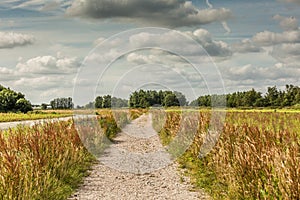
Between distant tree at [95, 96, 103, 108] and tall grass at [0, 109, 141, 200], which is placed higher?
distant tree at [95, 96, 103, 108]

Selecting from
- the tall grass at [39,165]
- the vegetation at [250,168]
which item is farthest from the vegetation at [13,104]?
the vegetation at [250,168]

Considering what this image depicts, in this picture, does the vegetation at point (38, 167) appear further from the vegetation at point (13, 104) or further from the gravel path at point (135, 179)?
the vegetation at point (13, 104)

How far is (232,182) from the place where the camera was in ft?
27.4

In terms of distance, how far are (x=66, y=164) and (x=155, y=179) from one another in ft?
7.53

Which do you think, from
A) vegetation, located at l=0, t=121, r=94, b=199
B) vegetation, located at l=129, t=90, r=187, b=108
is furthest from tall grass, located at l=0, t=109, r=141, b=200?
vegetation, located at l=129, t=90, r=187, b=108

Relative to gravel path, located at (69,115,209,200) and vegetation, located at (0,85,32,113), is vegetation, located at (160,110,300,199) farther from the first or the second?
vegetation, located at (0,85,32,113)

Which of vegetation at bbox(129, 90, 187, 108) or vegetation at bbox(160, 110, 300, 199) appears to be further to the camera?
vegetation at bbox(129, 90, 187, 108)

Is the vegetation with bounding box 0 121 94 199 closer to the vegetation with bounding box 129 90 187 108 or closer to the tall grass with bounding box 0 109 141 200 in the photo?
the tall grass with bounding box 0 109 141 200

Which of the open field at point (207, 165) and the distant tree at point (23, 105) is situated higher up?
the distant tree at point (23, 105)

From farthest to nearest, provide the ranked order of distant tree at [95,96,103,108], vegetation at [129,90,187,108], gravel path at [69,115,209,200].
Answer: vegetation at [129,90,187,108] → distant tree at [95,96,103,108] → gravel path at [69,115,209,200]

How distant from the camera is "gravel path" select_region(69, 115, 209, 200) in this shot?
9352 mm

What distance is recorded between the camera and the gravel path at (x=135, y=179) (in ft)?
30.7

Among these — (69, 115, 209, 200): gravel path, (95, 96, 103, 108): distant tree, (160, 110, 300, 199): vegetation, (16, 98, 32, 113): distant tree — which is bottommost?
(69, 115, 209, 200): gravel path

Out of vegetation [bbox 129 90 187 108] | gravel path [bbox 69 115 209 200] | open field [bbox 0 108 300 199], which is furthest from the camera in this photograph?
vegetation [bbox 129 90 187 108]
